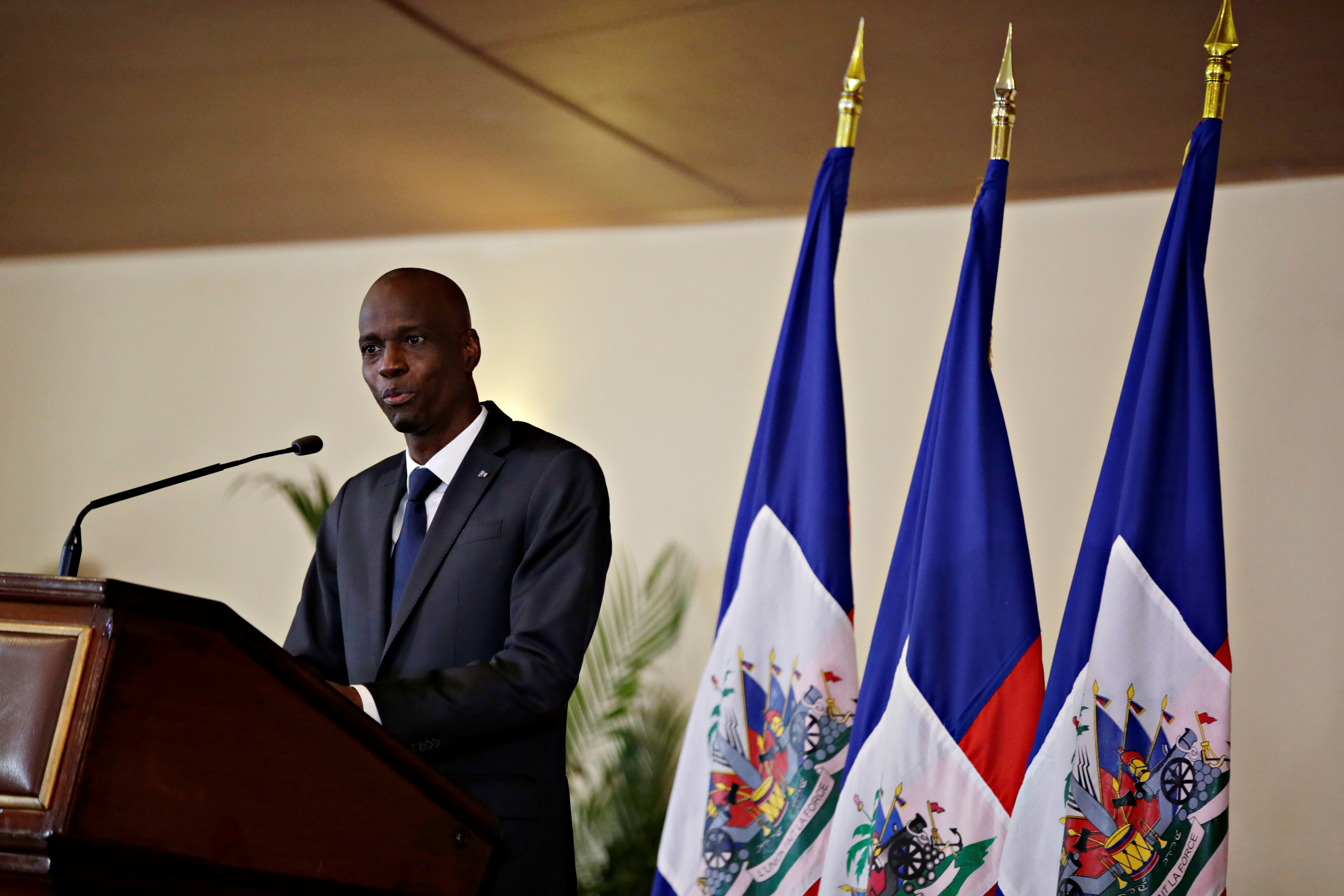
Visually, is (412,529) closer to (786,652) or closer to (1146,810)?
(786,652)

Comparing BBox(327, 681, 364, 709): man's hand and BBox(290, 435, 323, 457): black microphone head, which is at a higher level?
BBox(290, 435, 323, 457): black microphone head

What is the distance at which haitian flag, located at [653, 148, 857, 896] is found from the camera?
2680 mm

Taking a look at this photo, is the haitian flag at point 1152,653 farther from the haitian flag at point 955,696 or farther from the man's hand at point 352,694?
the man's hand at point 352,694

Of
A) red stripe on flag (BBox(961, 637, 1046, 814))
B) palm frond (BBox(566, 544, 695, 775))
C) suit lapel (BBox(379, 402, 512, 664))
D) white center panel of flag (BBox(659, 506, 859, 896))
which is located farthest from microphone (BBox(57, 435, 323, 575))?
palm frond (BBox(566, 544, 695, 775))

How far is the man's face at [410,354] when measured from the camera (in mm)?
2096

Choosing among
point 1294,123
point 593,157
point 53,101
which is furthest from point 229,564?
point 1294,123

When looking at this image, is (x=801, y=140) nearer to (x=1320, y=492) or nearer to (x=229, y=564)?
(x=1320, y=492)

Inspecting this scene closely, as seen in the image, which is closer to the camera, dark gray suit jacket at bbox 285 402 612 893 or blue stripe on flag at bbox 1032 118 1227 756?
dark gray suit jacket at bbox 285 402 612 893

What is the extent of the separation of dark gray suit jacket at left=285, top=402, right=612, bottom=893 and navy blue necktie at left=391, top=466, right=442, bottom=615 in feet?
0.06

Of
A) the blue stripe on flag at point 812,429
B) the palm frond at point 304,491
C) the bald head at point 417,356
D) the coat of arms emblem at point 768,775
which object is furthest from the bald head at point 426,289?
the palm frond at point 304,491

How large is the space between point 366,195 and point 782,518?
3203 millimetres

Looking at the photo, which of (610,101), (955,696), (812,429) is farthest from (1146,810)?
(610,101)

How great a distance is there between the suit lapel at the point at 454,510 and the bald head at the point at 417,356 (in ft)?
0.21

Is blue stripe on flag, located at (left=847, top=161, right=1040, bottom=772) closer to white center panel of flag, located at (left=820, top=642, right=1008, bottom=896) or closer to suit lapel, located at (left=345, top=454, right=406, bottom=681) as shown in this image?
white center panel of flag, located at (left=820, top=642, right=1008, bottom=896)
